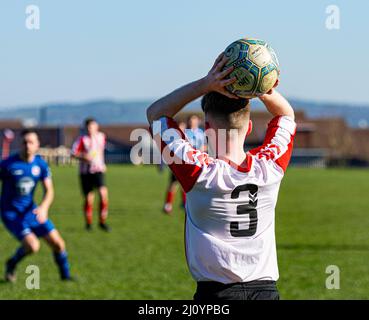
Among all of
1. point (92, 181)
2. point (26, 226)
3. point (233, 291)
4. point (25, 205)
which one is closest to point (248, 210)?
point (233, 291)

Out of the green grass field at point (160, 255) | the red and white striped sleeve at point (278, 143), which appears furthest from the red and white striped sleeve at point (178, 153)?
the green grass field at point (160, 255)

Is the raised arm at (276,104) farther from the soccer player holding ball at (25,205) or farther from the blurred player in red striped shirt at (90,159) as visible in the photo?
the blurred player in red striped shirt at (90,159)

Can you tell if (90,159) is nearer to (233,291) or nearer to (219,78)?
(233,291)

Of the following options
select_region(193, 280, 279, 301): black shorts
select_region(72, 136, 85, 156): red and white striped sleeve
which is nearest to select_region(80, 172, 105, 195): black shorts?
select_region(72, 136, 85, 156): red and white striped sleeve

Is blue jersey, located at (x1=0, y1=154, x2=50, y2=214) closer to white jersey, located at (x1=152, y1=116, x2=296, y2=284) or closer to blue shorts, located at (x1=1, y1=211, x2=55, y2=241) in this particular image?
blue shorts, located at (x1=1, y1=211, x2=55, y2=241)

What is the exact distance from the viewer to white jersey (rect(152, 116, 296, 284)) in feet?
12.9

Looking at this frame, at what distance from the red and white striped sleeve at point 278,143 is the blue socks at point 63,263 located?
6333 mm

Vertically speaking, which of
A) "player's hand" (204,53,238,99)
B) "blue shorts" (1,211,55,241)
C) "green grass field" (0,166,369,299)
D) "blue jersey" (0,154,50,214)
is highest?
"player's hand" (204,53,238,99)

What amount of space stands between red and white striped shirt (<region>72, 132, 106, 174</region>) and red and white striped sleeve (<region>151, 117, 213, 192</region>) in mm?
13236

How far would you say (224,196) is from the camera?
393cm

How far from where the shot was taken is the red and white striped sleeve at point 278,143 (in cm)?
412

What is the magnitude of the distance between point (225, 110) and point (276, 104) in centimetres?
49
